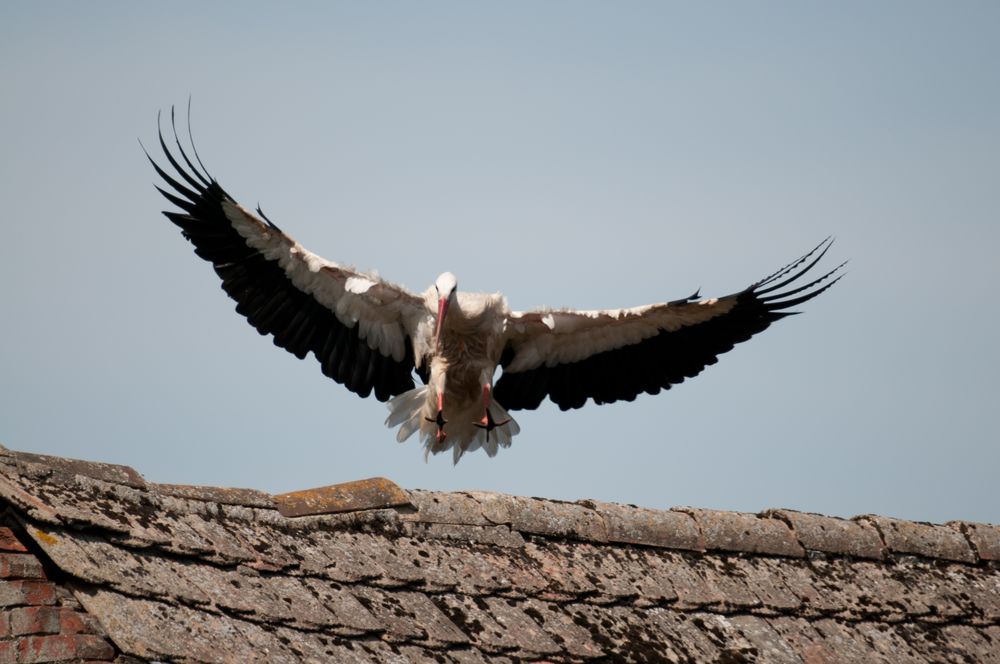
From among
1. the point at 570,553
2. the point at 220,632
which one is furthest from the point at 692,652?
the point at 220,632

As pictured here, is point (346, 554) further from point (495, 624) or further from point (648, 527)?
point (648, 527)

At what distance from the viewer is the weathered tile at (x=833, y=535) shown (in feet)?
18.4

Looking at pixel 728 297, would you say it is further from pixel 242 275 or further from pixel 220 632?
pixel 220 632

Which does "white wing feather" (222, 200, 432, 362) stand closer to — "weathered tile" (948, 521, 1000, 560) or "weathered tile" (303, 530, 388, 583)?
"weathered tile" (948, 521, 1000, 560)

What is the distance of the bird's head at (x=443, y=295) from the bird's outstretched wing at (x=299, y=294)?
23 cm

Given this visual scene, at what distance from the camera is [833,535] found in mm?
5664

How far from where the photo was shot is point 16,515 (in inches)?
148

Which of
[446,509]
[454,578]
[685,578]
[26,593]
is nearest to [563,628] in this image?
[454,578]

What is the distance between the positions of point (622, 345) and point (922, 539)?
3077mm

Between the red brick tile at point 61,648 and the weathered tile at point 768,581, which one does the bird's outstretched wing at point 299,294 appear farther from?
the red brick tile at point 61,648

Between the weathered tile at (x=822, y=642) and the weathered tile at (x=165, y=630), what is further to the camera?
the weathered tile at (x=822, y=642)

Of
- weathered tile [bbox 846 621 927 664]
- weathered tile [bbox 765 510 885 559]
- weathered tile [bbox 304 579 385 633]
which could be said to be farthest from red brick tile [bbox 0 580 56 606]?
weathered tile [bbox 765 510 885 559]

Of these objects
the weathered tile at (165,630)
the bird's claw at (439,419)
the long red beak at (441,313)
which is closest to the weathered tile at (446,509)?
the weathered tile at (165,630)

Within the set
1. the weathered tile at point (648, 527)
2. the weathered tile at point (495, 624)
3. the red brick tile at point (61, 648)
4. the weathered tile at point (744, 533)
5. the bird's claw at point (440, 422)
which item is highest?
the bird's claw at point (440, 422)
